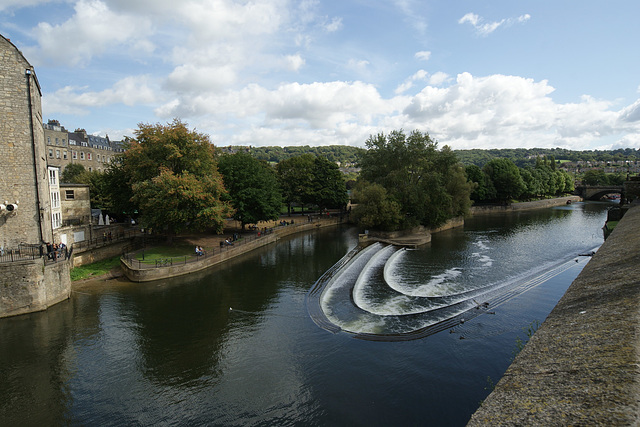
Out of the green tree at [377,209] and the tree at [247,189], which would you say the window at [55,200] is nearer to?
the tree at [247,189]

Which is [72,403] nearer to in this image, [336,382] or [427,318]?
[336,382]

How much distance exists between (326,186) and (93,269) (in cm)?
4408

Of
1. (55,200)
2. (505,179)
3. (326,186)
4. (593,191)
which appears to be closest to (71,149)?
(55,200)

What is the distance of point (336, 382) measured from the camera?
15.8m

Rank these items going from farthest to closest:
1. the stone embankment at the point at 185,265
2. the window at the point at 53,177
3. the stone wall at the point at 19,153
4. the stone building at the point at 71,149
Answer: the stone building at the point at 71,149 < the window at the point at 53,177 < the stone embankment at the point at 185,265 < the stone wall at the point at 19,153

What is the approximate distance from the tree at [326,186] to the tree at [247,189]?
17924 millimetres

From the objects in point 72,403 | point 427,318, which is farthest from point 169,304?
point 427,318

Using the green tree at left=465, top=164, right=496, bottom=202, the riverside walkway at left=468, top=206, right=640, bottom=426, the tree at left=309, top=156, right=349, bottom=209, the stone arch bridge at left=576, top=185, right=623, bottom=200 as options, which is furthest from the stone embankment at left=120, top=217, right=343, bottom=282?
the stone arch bridge at left=576, top=185, right=623, bottom=200

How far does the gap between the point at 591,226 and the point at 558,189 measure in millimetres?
70728

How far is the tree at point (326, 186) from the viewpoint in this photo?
68188 mm

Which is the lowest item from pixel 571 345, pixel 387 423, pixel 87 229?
pixel 387 423

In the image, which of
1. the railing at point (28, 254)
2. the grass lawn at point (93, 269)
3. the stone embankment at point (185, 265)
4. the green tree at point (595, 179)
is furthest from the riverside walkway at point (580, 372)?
the green tree at point (595, 179)

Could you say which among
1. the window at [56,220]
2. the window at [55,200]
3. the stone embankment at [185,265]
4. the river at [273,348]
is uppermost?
the window at [55,200]

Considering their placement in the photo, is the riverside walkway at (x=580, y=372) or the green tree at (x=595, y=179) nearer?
the riverside walkway at (x=580, y=372)
